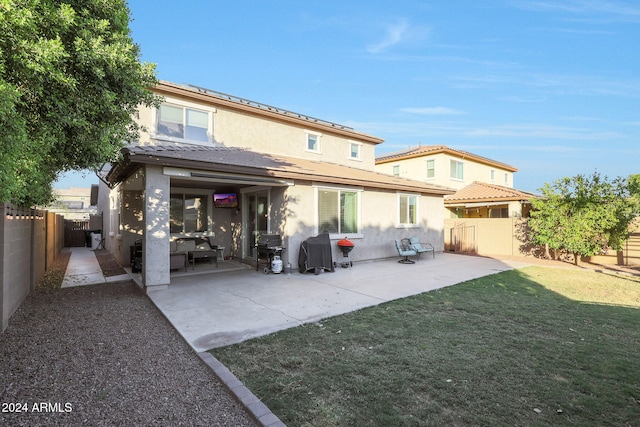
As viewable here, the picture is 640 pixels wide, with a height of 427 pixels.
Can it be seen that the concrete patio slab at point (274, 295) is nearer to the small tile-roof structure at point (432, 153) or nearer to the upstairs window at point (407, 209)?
the upstairs window at point (407, 209)

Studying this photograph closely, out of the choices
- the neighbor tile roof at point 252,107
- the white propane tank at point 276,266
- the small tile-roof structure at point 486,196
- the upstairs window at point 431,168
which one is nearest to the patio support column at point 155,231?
the white propane tank at point 276,266

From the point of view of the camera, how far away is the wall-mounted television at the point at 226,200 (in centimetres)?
1226

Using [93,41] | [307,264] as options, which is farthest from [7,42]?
[307,264]

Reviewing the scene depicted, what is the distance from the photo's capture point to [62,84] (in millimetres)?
4434

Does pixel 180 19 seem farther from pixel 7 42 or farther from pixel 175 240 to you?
pixel 7 42

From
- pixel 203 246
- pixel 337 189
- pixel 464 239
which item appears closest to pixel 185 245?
pixel 203 246

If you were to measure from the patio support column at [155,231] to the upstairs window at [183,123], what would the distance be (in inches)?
157

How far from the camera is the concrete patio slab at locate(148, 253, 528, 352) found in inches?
199

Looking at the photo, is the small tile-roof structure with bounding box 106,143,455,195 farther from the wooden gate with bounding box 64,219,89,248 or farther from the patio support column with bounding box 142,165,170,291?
the wooden gate with bounding box 64,219,89,248

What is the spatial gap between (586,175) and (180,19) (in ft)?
56.1

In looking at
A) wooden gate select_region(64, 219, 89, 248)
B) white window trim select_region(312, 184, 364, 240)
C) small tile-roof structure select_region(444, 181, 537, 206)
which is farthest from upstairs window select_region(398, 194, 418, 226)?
wooden gate select_region(64, 219, 89, 248)

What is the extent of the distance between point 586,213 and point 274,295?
42.2 ft

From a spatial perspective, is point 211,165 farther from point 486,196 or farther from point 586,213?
Result: point 486,196

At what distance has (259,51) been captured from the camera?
14984mm
